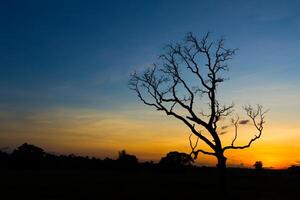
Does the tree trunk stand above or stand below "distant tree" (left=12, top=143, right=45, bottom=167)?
below

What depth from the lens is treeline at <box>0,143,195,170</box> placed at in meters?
71.3

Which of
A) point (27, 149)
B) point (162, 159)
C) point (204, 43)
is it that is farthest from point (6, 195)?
point (162, 159)

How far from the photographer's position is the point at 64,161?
80.5m

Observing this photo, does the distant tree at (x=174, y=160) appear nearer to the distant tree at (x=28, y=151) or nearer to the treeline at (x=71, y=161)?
the treeline at (x=71, y=161)

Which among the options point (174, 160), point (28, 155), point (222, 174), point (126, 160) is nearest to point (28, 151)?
point (28, 155)

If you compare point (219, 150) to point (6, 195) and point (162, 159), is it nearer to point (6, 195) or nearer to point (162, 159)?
point (6, 195)

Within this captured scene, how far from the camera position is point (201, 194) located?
3744cm

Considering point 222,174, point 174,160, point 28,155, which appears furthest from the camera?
point 174,160

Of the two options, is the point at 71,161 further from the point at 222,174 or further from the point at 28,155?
the point at 222,174

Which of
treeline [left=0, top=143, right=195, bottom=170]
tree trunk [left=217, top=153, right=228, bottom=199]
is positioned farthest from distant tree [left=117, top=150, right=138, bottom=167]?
tree trunk [left=217, top=153, right=228, bottom=199]

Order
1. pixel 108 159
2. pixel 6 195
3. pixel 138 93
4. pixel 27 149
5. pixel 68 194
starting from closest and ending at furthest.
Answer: pixel 6 195, pixel 68 194, pixel 138 93, pixel 27 149, pixel 108 159

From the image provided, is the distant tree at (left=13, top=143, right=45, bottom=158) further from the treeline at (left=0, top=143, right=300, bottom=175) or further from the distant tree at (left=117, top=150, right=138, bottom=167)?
the distant tree at (left=117, top=150, right=138, bottom=167)

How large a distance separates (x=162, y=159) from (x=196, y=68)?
5511 cm

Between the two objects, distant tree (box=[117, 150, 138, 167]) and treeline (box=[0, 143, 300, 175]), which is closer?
treeline (box=[0, 143, 300, 175])
